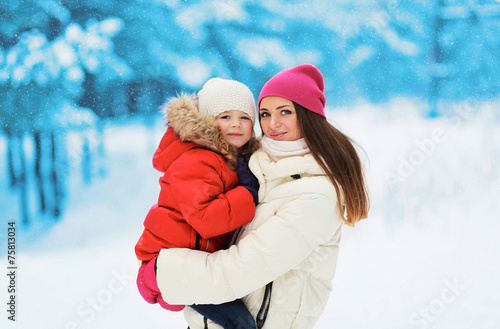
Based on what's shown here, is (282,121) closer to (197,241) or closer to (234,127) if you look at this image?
(234,127)

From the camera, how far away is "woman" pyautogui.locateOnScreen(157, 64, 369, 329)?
1.17 meters

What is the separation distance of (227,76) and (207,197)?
2.59 meters

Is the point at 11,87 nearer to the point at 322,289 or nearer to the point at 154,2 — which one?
the point at 154,2

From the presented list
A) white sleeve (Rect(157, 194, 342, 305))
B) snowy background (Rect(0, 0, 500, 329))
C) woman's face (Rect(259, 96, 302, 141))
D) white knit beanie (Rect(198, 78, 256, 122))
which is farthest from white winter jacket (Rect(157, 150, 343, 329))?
snowy background (Rect(0, 0, 500, 329))

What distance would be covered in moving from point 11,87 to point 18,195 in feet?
Result: 2.95

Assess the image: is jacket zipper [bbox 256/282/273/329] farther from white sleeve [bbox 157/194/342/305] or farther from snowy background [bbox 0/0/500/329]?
snowy background [bbox 0/0/500/329]

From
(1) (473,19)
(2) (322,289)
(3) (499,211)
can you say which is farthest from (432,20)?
(2) (322,289)

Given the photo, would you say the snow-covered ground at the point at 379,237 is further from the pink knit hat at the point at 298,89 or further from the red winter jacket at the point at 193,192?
the pink knit hat at the point at 298,89

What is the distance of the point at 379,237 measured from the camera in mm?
3381

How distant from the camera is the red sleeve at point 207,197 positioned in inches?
46.3

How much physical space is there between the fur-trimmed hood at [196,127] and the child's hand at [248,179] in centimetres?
3

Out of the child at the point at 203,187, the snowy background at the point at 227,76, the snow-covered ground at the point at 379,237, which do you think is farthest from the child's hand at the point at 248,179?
the snowy background at the point at 227,76

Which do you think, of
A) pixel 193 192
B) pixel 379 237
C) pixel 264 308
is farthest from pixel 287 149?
pixel 379 237

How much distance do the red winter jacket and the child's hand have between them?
0.08 ft
